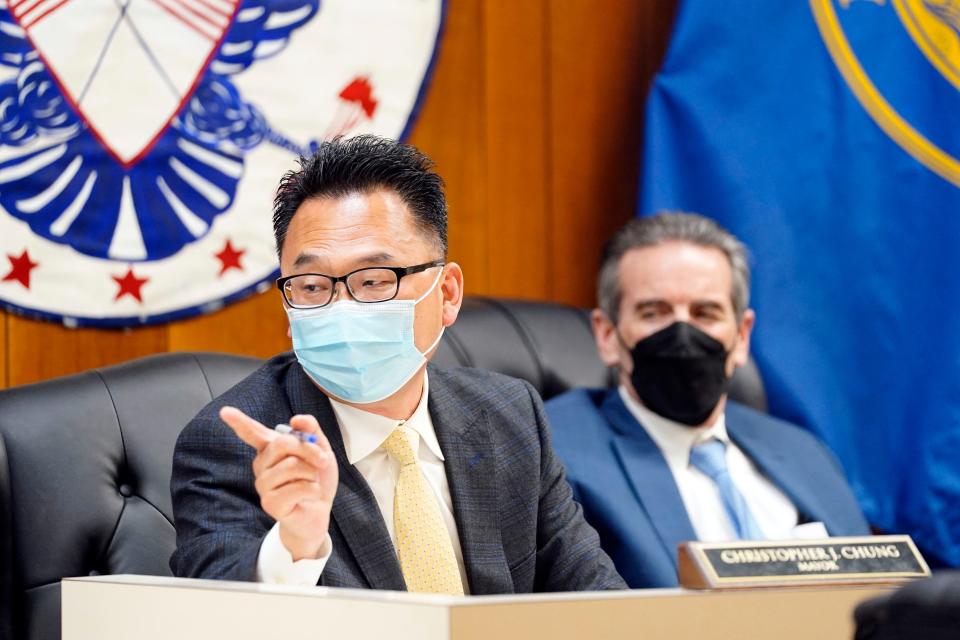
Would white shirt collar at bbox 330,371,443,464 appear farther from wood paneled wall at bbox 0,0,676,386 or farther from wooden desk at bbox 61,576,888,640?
wood paneled wall at bbox 0,0,676,386

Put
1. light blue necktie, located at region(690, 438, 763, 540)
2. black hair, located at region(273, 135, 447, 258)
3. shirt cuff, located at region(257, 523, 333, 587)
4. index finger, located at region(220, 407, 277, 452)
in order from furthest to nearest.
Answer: light blue necktie, located at region(690, 438, 763, 540)
black hair, located at region(273, 135, 447, 258)
shirt cuff, located at region(257, 523, 333, 587)
index finger, located at region(220, 407, 277, 452)

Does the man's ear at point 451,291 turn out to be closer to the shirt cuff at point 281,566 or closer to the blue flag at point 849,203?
the shirt cuff at point 281,566

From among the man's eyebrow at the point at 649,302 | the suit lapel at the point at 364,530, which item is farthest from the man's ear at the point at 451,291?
the man's eyebrow at the point at 649,302

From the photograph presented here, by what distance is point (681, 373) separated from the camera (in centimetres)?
281

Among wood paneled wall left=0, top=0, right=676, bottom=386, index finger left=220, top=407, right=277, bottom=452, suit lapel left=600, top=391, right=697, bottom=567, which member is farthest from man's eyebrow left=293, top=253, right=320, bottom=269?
wood paneled wall left=0, top=0, right=676, bottom=386

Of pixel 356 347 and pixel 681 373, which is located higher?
pixel 356 347

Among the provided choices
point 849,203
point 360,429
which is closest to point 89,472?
point 360,429

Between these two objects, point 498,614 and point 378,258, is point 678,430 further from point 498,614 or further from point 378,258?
point 498,614

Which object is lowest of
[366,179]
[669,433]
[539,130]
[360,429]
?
[669,433]

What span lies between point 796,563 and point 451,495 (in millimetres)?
788

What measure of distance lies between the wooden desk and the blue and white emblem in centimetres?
136

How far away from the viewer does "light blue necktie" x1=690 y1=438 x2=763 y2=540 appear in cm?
275

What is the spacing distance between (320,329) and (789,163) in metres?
1.88

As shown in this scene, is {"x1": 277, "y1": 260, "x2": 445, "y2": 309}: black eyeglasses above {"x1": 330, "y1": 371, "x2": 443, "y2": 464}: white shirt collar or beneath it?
above
